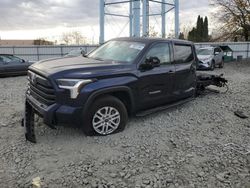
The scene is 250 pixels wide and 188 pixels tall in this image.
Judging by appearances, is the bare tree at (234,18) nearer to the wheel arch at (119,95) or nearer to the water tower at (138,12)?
the water tower at (138,12)

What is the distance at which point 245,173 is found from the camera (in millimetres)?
3857

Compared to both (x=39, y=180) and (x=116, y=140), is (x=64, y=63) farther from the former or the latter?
(x=39, y=180)

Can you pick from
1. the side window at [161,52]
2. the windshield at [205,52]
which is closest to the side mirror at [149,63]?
the side window at [161,52]

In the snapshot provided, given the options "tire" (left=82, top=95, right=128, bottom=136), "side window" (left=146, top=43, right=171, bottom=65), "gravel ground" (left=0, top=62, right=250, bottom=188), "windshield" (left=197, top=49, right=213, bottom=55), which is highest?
"windshield" (left=197, top=49, right=213, bottom=55)

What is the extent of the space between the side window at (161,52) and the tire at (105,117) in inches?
47.8

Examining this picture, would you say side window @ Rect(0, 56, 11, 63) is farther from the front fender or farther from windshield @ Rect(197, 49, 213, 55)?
windshield @ Rect(197, 49, 213, 55)

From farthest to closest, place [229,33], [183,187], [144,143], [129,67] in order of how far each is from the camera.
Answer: [229,33]
[129,67]
[144,143]
[183,187]

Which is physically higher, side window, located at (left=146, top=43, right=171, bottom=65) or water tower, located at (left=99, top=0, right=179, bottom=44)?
water tower, located at (left=99, top=0, right=179, bottom=44)

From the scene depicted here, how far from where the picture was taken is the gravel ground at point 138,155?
3.61m

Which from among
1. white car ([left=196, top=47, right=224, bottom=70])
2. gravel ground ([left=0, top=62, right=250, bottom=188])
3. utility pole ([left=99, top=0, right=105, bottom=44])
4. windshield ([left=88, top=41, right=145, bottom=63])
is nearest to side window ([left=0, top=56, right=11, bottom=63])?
gravel ground ([left=0, top=62, right=250, bottom=188])

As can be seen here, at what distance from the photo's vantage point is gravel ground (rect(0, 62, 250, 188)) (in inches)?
142

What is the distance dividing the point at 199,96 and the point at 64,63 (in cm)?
444

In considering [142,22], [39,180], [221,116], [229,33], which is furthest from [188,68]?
[229,33]

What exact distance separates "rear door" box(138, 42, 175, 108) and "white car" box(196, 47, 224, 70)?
36.0 ft
